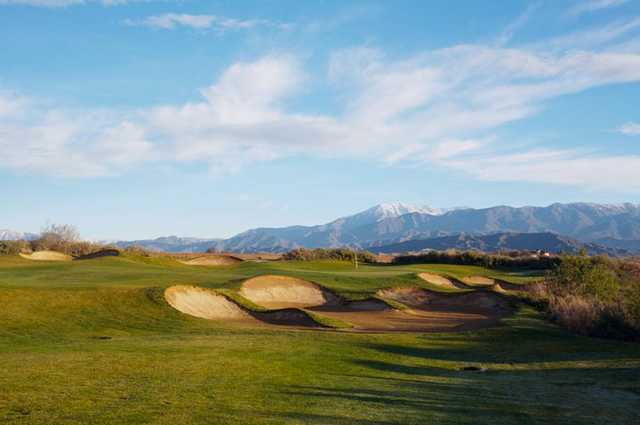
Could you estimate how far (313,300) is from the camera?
122 ft

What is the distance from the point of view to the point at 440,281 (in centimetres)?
4844

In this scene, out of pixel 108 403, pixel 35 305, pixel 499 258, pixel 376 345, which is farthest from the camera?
pixel 499 258

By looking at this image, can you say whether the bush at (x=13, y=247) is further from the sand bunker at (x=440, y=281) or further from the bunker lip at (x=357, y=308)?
the sand bunker at (x=440, y=281)

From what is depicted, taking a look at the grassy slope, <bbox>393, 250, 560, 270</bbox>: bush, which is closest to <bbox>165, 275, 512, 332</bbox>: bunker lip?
the grassy slope

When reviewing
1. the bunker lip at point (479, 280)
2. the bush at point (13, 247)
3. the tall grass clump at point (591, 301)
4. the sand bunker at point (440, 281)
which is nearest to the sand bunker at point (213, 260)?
the bush at point (13, 247)

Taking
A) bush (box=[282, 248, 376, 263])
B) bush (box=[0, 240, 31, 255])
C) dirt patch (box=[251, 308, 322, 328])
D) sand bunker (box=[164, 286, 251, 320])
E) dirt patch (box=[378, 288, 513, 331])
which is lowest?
Result: dirt patch (box=[378, 288, 513, 331])

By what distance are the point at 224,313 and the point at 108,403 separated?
19.1 m

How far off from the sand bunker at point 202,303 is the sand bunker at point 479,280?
2839 centimetres

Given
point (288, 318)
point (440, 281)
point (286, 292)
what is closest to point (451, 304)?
point (440, 281)

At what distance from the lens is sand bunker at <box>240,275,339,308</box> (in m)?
36.3

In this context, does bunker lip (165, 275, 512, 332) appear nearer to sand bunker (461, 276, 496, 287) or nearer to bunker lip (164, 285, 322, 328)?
bunker lip (164, 285, 322, 328)

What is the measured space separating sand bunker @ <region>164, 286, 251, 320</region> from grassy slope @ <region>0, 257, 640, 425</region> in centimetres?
96

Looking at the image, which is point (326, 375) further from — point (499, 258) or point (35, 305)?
point (499, 258)

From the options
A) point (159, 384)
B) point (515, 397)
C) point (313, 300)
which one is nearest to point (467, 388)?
point (515, 397)
